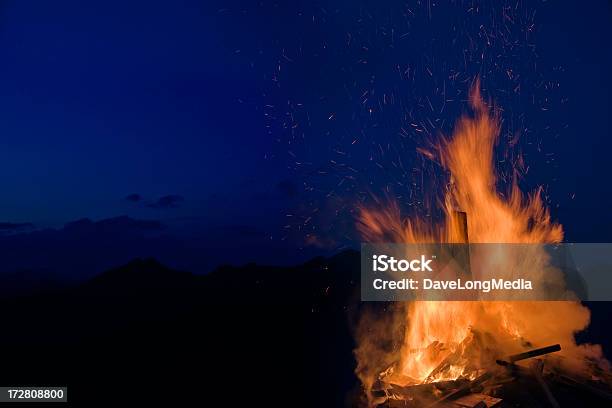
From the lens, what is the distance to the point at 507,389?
888 centimetres

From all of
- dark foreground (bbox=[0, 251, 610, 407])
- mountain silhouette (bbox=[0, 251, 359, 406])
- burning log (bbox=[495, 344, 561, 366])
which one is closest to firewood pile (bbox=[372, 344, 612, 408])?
burning log (bbox=[495, 344, 561, 366])

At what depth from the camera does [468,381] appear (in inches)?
354

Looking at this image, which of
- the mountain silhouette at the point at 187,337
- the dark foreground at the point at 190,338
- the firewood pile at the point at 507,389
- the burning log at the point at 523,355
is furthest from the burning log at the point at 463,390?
the mountain silhouette at the point at 187,337

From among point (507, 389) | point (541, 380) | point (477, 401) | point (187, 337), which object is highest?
point (187, 337)

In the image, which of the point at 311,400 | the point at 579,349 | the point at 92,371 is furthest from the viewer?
the point at 92,371

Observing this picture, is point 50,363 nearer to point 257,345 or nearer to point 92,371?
point 92,371

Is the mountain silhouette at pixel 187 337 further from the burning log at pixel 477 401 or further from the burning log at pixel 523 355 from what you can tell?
the burning log at pixel 477 401

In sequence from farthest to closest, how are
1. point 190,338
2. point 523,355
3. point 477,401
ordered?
point 190,338 < point 523,355 < point 477,401

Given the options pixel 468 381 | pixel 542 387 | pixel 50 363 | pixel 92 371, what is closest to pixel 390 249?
pixel 468 381

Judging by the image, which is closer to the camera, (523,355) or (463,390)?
(463,390)

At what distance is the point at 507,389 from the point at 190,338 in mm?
36347

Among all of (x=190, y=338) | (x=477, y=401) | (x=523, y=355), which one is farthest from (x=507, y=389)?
(x=190, y=338)

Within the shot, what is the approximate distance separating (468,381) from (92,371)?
3401 centimetres

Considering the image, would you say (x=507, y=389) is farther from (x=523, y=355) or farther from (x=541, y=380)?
(x=523, y=355)
